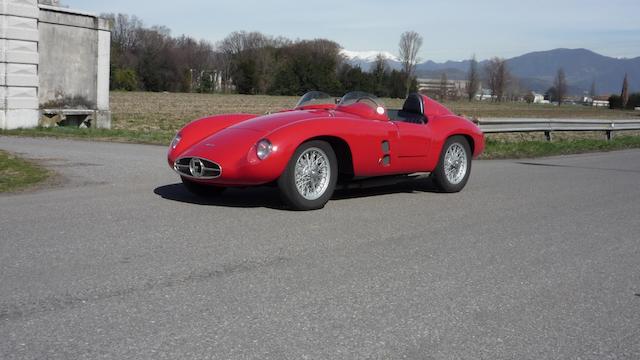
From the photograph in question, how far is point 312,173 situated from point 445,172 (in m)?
2.34

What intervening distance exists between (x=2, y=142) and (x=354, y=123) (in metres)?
9.26

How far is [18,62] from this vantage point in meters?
18.0

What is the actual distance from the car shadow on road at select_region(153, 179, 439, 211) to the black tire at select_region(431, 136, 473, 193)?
0.30 metres

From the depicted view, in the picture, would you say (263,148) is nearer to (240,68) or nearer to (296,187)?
(296,187)

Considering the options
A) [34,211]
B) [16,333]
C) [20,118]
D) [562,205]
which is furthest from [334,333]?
[20,118]

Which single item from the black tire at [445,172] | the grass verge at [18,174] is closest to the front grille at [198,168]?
the grass verge at [18,174]

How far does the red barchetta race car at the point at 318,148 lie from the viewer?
6.83 metres

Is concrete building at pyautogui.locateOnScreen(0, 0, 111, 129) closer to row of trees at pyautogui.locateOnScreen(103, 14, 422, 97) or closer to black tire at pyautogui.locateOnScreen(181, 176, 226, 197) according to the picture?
black tire at pyautogui.locateOnScreen(181, 176, 226, 197)

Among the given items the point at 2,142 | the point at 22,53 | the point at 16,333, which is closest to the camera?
the point at 16,333

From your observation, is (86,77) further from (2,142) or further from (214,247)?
(214,247)

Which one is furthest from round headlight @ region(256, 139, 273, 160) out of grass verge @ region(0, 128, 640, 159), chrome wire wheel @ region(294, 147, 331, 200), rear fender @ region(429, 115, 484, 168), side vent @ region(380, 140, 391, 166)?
grass verge @ region(0, 128, 640, 159)

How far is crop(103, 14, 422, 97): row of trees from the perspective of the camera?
7150 cm

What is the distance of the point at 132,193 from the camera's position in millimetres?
7848

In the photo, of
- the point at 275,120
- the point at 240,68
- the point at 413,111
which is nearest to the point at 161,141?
the point at 413,111
